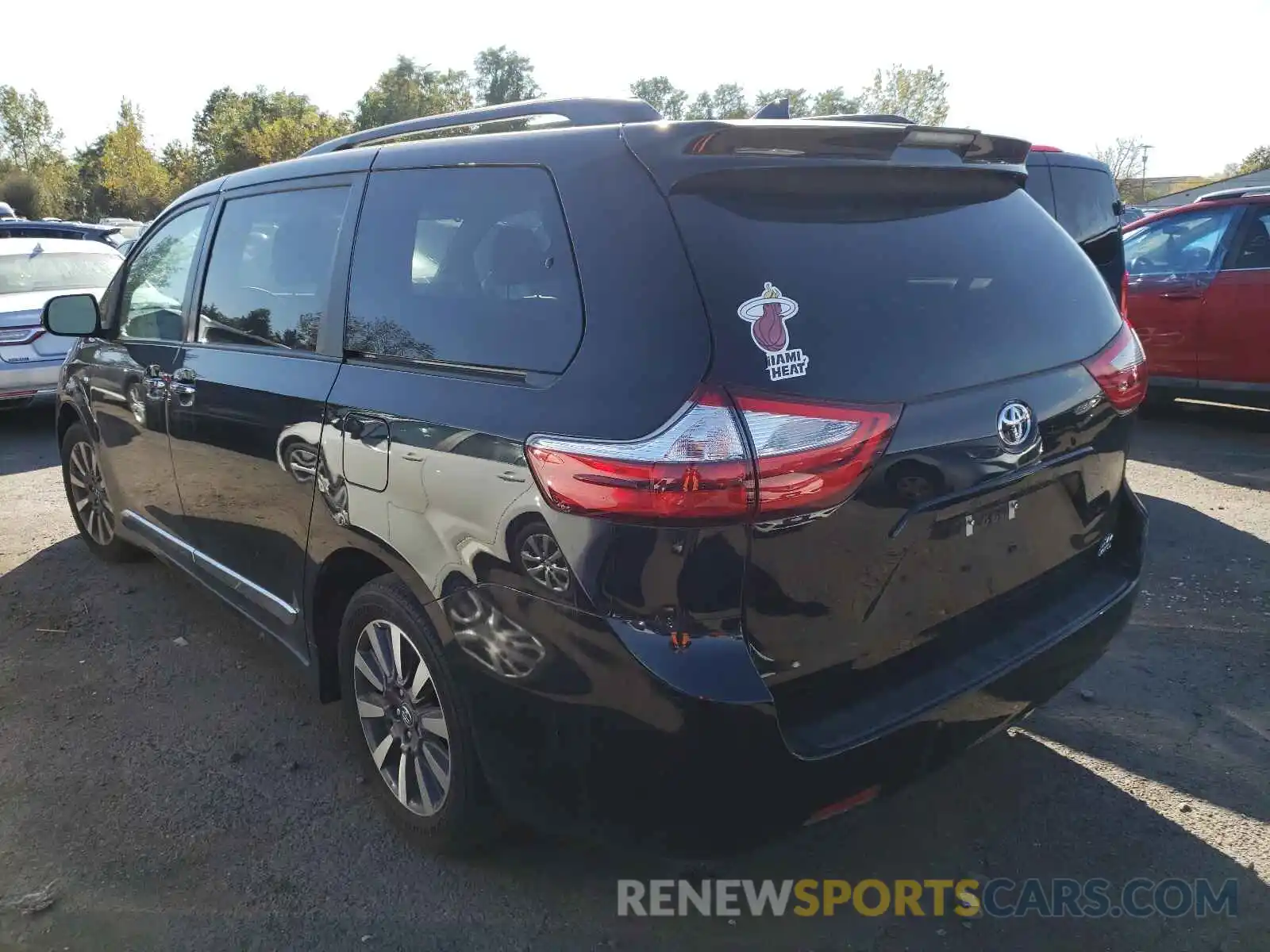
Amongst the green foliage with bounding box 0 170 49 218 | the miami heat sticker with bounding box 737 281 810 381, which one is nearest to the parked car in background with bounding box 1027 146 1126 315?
the miami heat sticker with bounding box 737 281 810 381

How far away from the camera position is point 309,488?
106 inches

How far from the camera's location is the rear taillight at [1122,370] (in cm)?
245

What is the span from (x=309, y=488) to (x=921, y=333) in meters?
1.72

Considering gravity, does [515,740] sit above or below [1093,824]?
above

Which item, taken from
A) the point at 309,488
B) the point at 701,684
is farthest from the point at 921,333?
the point at 309,488

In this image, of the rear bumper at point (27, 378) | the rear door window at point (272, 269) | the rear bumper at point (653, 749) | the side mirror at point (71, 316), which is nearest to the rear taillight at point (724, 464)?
the rear bumper at point (653, 749)

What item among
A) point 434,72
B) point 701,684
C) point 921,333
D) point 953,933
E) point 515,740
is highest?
point 434,72

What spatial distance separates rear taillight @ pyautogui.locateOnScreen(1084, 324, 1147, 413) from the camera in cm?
245

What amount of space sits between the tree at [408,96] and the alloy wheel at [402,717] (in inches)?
2528

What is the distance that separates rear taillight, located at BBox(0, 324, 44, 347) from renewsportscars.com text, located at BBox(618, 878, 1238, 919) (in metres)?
7.53

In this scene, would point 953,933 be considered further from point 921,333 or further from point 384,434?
point 384,434

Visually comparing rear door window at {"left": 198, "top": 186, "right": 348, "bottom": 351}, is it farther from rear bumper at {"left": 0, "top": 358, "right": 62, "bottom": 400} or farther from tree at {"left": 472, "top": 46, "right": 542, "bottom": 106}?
tree at {"left": 472, "top": 46, "right": 542, "bottom": 106}

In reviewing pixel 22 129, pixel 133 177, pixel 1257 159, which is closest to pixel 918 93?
pixel 1257 159

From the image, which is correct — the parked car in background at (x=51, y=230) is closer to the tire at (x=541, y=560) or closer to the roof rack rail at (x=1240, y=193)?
the tire at (x=541, y=560)
